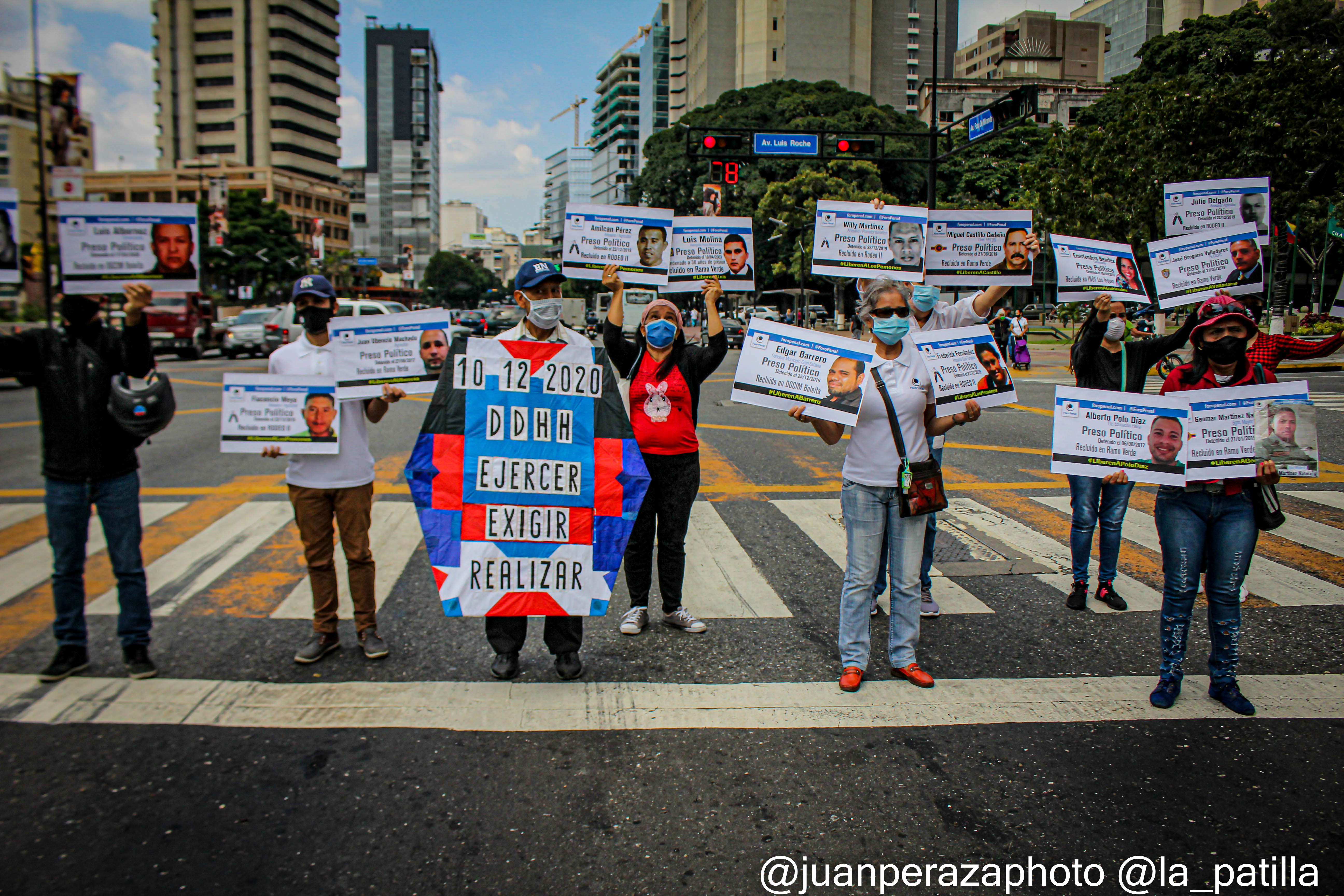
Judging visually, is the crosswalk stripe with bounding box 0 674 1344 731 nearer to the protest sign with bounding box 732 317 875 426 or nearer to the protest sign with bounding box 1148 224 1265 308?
the protest sign with bounding box 732 317 875 426

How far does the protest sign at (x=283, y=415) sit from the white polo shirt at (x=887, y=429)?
282 centimetres

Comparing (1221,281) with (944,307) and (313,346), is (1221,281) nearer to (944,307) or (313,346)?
(944,307)

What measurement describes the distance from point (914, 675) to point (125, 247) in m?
4.82

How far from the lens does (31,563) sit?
649 centimetres

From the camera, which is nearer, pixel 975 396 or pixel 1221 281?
pixel 975 396

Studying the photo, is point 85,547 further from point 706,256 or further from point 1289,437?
point 1289,437

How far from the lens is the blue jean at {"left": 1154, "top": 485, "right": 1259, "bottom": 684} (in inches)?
163

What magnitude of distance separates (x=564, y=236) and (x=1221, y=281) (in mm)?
4044

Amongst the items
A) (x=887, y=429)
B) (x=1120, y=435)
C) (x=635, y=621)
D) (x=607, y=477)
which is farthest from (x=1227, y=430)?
(x=635, y=621)

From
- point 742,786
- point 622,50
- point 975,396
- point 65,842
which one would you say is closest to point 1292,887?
point 742,786

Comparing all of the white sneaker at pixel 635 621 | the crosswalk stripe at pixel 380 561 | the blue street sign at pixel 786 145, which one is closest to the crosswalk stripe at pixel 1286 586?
the white sneaker at pixel 635 621

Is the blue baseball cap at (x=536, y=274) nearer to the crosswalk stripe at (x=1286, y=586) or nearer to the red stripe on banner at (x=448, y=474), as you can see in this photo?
the red stripe on banner at (x=448, y=474)

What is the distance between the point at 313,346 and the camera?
4.82 meters

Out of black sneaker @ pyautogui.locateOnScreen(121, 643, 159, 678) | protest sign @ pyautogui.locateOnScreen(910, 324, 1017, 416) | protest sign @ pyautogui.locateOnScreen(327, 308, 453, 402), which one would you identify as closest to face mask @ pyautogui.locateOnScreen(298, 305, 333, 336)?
protest sign @ pyautogui.locateOnScreen(327, 308, 453, 402)
